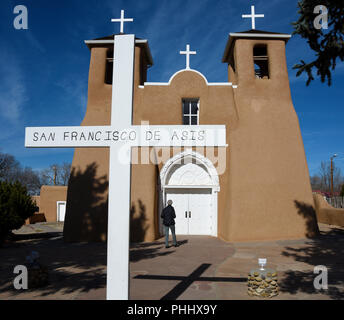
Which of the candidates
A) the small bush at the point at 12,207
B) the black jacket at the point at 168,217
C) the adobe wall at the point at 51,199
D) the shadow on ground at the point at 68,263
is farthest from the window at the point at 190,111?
the adobe wall at the point at 51,199

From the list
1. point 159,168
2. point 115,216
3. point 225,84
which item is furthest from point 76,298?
point 225,84

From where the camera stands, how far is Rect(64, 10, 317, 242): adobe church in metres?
11.7

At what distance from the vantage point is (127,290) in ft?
11.6

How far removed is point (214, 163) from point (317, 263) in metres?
6.65

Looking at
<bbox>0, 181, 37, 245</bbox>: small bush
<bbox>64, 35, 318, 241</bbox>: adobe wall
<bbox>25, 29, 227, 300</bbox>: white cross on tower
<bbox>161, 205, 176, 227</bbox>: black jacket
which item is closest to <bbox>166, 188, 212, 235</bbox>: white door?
<bbox>64, 35, 318, 241</bbox>: adobe wall

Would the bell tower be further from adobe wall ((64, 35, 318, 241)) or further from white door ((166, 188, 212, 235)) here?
white door ((166, 188, 212, 235))

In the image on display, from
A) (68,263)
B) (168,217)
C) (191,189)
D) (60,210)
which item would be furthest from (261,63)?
(60,210)

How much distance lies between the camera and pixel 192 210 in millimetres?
13469

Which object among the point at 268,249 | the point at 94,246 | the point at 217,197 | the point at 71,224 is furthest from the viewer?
the point at 217,197

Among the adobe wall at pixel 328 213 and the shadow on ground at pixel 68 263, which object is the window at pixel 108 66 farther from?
the adobe wall at pixel 328 213

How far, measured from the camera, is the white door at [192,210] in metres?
13.3

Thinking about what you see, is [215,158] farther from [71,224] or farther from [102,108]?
[71,224]

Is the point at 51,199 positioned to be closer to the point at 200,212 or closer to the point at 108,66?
the point at 108,66
